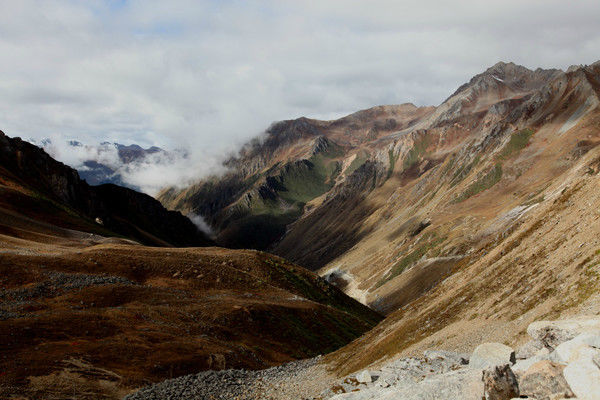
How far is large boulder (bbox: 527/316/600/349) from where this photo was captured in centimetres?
1858

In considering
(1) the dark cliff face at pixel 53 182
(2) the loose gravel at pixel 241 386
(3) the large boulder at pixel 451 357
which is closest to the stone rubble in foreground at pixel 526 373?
(3) the large boulder at pixel 451 357

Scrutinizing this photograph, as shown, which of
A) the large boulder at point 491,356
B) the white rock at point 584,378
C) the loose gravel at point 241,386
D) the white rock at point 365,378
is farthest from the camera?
the loose gravel at point 241,386

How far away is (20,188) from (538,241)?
132 meters

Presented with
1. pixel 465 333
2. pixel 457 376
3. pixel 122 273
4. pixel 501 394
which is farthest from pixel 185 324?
pixel 501 394

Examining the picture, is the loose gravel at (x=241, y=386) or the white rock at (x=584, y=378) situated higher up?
the loose gravel at (x=241, y=386)

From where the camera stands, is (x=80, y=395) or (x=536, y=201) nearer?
(x=80, y=395)

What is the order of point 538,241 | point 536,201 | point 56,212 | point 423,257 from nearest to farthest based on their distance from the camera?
point 538,241 < point 56,212 < point 536,201 < point 423,257

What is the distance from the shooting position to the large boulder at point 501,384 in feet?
49.9

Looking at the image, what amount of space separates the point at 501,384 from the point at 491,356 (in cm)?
598

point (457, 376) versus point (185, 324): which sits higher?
point (185, 324)

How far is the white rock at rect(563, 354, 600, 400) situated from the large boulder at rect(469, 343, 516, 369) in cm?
651

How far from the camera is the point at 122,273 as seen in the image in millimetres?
69562

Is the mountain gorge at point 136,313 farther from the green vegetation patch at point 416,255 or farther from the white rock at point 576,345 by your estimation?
the green vegetation patch at point 416,255

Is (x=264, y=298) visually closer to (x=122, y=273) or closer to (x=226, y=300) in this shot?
(x=226, y=300)
